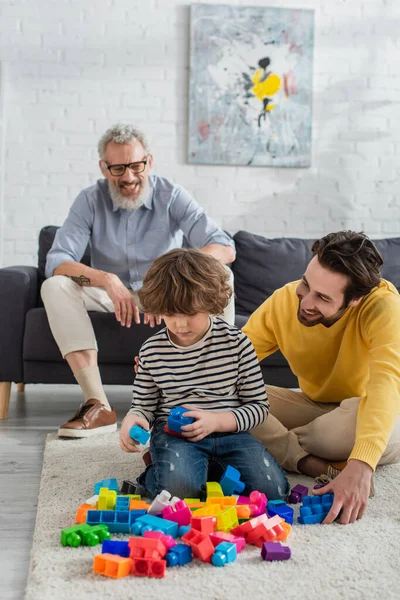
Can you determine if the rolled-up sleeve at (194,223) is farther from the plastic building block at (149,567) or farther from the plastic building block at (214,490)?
the plastic building block at (149,567)

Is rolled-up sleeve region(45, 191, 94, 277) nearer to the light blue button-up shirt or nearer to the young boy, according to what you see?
the light blue button-up shirt

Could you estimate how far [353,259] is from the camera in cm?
168

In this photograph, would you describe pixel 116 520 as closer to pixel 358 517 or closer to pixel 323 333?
pixel 358 517

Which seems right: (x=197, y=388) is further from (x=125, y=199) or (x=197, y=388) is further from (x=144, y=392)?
(x=125, y=199)

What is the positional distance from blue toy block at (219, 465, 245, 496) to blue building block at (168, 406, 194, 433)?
146 millimetres

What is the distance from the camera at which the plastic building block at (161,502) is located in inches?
61.3

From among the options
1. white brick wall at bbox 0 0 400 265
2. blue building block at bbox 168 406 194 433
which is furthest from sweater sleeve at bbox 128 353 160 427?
white brick wall at bbox 0 0 400 265

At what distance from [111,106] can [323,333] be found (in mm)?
2569

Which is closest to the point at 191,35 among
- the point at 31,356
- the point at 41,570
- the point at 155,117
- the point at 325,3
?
the point at 155,117

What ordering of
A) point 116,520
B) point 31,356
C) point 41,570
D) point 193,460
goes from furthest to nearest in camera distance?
point 31,356, point 193,460, point 116,520, point 41,570

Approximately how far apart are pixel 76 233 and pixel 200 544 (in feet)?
5.81

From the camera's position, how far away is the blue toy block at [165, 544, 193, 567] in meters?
1.32

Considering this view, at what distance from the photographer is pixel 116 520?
1508 millimetres

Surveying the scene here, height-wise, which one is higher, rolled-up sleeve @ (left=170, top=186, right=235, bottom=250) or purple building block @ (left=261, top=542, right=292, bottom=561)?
rolled-up sleeve @ (left=170, top=186, right=235, bottom=250)
